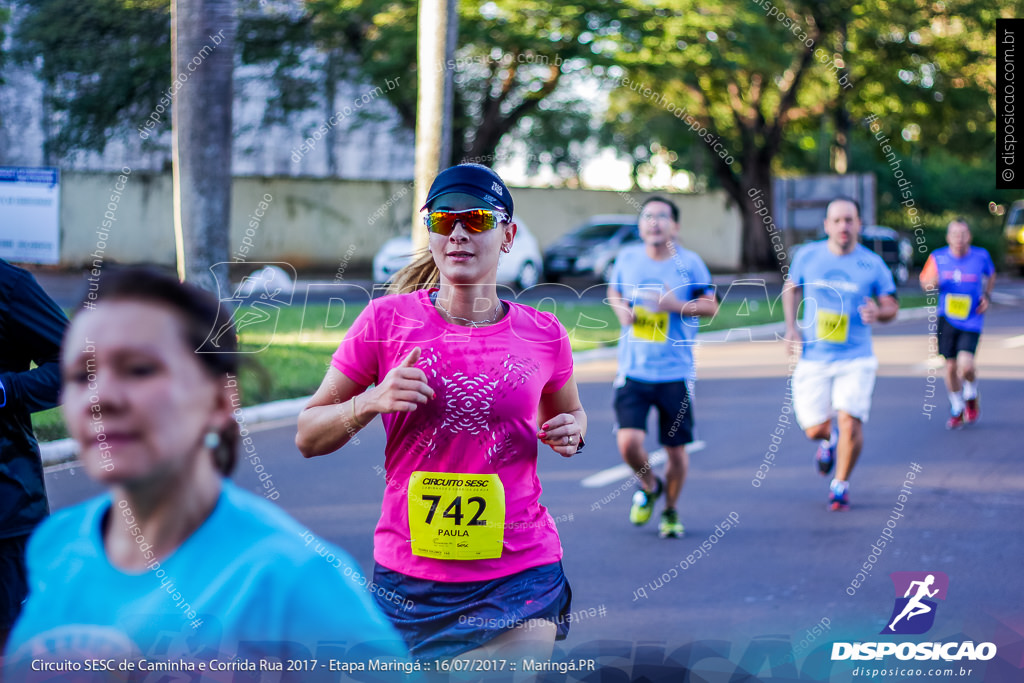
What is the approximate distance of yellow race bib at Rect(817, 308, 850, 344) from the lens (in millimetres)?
7203

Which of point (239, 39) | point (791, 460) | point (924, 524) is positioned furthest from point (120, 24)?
point (924, 524)

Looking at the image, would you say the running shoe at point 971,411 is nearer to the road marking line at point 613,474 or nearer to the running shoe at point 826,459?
the road marking line at point 613,474

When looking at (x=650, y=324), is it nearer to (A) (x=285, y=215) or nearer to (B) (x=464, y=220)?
(B) (x=464, y=220)

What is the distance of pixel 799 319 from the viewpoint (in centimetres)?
801

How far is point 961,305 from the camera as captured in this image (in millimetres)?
10773

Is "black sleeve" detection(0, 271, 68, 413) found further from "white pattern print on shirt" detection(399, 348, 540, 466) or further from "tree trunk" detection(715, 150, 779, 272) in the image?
"tree trunk" detection(715, 150, 779, 272)

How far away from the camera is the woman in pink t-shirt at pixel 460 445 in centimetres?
277

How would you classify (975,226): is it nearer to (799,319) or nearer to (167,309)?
(799,319)

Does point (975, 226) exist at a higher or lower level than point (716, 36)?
lower

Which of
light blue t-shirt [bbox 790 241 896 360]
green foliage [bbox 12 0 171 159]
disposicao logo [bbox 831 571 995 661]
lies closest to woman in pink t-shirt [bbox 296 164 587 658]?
disposicao logo [bbox 831 571 995 661]

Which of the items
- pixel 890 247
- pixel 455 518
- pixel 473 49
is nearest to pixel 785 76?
pixel 890 247

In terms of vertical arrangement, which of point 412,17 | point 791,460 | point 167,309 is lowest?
point 791,460

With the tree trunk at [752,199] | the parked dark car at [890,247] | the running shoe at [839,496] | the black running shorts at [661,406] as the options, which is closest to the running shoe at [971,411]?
the running shoe at [839,496]

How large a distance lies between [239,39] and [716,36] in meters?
10.2
